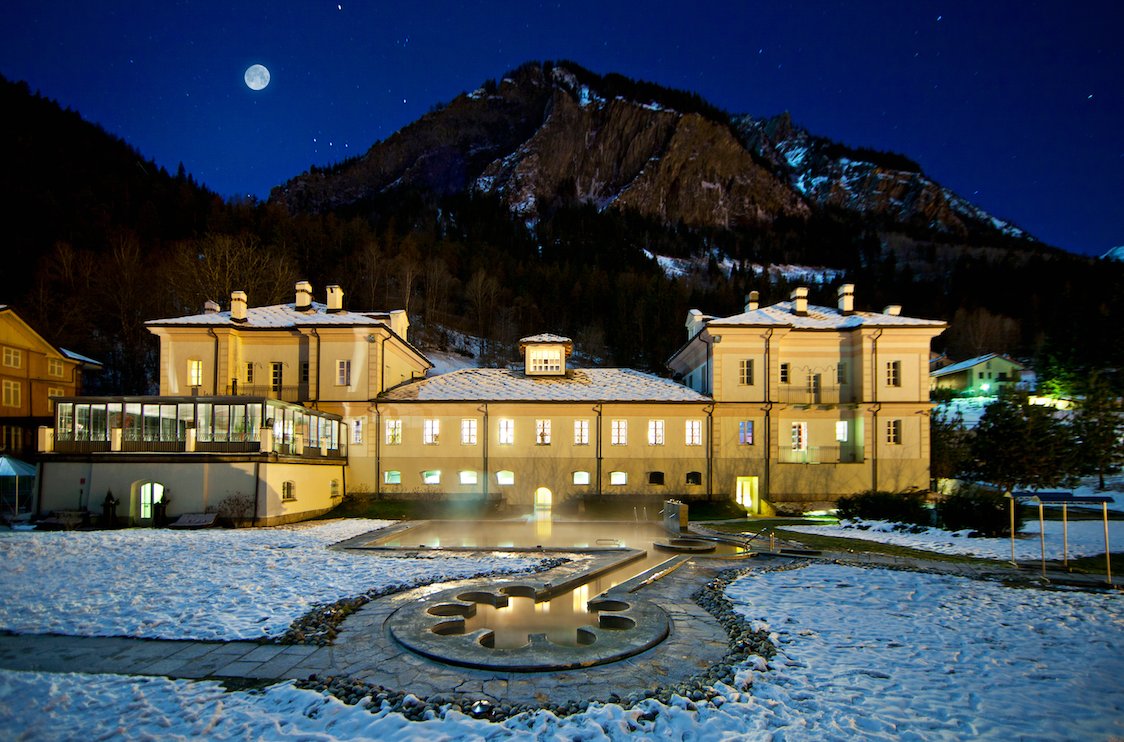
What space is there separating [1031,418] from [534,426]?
22.8 m

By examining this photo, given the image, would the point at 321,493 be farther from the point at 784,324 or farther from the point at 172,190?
the point at 172,190

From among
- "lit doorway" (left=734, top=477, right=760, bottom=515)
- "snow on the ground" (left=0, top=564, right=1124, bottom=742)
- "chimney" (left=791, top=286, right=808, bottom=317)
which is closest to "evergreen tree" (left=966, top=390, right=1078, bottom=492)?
"lit doorway" (left=734, top=477, right=760, bottom=515)

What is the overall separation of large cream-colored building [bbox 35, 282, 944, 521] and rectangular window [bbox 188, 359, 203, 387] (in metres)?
0.06

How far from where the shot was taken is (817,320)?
106 feet

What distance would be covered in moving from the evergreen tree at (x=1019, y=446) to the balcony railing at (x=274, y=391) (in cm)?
3263

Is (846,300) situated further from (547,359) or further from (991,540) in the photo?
(991,540)

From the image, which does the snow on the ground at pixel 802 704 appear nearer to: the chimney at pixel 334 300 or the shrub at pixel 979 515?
the shrub at pixel 979 515

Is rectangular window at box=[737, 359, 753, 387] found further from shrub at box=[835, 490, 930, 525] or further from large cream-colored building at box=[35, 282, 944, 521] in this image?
shrub at box=[835, 490, 930, 525]

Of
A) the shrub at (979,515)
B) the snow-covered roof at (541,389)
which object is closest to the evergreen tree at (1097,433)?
the shrub at (979,515)

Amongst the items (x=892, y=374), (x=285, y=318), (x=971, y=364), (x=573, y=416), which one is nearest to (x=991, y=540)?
(x=892, y=374)

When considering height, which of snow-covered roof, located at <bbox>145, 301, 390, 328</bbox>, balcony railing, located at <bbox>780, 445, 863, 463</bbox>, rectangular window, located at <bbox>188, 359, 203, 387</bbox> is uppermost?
snow-covered roof, located at <bbox>145, 301, 390, 328</bbox>

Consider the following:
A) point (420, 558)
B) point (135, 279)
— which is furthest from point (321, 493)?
point (135, 279)

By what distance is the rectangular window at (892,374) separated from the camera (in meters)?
30.5

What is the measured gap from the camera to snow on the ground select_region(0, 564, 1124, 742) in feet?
18.6
